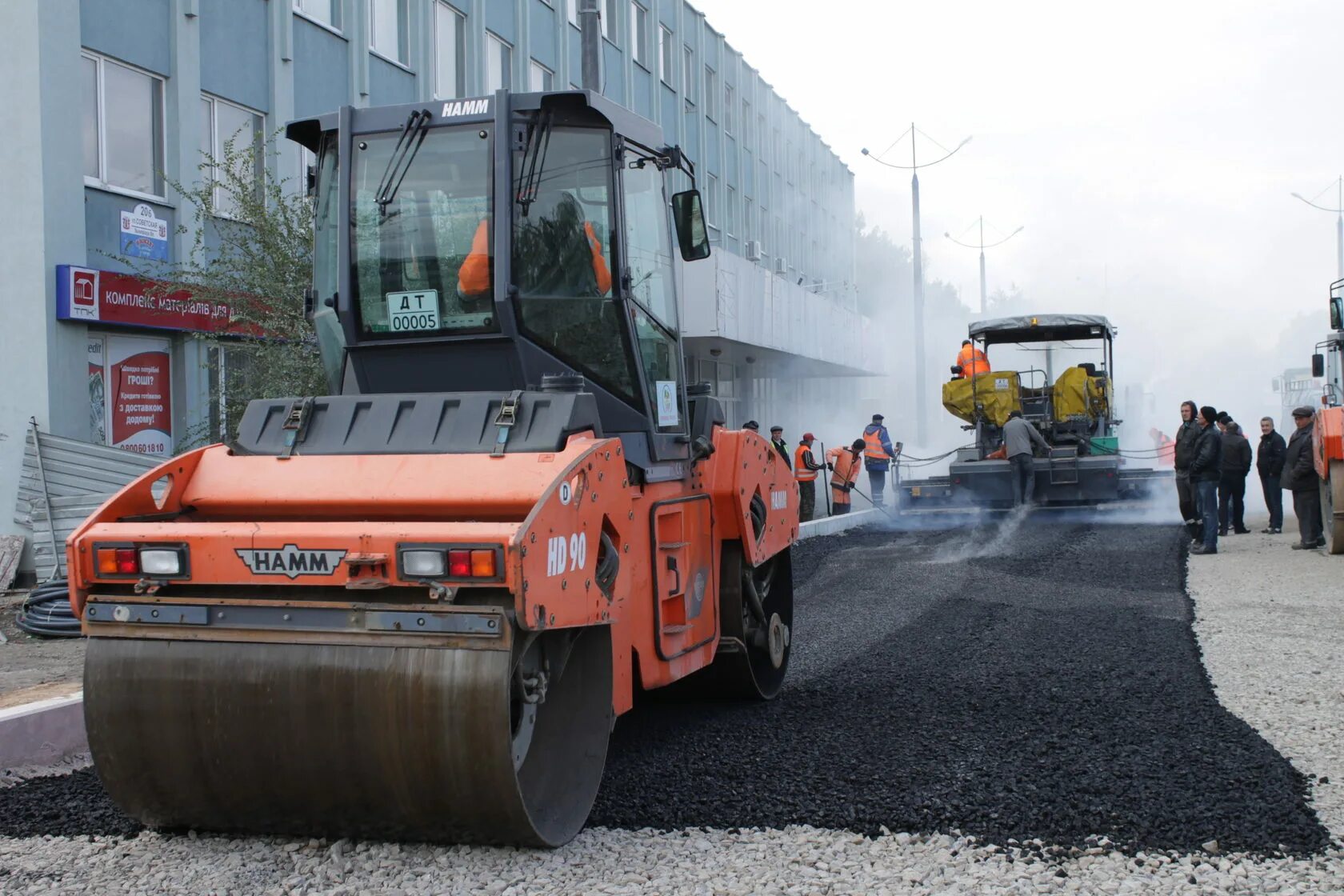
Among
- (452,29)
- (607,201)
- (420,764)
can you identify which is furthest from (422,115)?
(452,29)

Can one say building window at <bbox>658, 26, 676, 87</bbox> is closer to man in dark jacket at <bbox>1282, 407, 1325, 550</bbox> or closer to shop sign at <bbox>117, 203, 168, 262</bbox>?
shop sign at <bbox>117, 203, 168, 262</bbox>

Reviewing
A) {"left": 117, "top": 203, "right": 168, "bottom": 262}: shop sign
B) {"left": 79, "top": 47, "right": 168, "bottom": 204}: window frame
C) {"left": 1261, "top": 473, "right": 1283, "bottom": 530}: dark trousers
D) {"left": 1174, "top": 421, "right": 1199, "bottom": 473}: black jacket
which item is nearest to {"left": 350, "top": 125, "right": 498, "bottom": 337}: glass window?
{"left": 79, "top": 47, "right": 168, "bottom": 204}: window frame

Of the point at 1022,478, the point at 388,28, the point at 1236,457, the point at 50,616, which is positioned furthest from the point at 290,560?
the point at 388,28

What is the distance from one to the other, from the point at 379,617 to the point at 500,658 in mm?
398

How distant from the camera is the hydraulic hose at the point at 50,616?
934cm

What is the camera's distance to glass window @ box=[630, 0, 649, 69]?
3009 centimetres

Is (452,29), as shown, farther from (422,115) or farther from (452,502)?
(452,502)

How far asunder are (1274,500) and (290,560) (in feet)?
51.1

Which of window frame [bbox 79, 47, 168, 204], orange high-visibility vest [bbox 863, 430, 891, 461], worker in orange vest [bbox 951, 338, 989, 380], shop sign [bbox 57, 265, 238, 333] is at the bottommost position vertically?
orange high-visibility vest [bbox 863, 430, 891, 461]

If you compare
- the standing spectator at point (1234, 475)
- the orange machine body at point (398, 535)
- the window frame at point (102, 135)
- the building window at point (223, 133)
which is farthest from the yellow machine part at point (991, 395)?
the orange machine body at point (398, 535)

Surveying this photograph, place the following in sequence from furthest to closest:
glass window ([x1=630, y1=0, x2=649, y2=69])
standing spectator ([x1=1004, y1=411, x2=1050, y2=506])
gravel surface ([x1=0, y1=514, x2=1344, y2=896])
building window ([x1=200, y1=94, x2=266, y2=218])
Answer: glass window ([x1=630, y1=0, x2=649, y2=69]) → standing spectator ([x1=1004, y1=411, x2=1050, y2=506]) → building window ([x1=200, y1=94, x2=266, y2=218]) → gravel surface ([x1=0, y1=514, x2=1344, y2=896])

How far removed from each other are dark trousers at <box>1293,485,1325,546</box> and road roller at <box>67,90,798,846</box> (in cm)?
1037

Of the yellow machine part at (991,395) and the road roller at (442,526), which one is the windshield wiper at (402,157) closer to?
the road roller at (442,526)

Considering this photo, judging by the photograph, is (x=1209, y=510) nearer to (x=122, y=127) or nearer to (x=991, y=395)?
(x=991, y=395)
